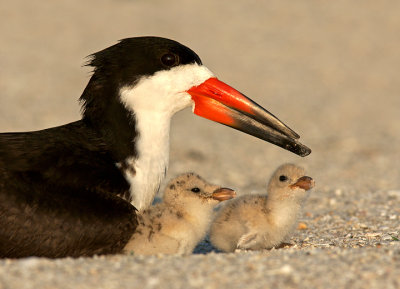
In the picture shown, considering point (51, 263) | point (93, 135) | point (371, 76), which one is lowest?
point (51, 263)

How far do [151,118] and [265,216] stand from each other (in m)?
1.50

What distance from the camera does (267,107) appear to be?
59.2 feet

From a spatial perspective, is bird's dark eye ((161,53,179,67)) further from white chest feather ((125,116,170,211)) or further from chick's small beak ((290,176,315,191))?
chick's small beak ((290,176,315,191))

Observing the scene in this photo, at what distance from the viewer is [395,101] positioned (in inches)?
766

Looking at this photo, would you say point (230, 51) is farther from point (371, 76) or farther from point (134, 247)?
point (134, 247)

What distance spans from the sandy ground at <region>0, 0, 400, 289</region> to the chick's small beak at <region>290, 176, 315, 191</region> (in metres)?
0.56

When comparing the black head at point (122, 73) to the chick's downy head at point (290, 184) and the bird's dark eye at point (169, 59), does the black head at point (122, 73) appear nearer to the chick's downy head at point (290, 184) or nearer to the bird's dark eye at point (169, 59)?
the bird's dark eye at point (169, 59)

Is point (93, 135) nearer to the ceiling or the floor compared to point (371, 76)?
nearer to the floor

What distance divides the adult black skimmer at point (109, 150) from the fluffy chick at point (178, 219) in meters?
0.17

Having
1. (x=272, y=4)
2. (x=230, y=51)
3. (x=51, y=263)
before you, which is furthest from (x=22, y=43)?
(x=51, y=263)

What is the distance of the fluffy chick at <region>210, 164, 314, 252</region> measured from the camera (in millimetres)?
7047

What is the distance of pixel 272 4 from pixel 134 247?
76.8 feet

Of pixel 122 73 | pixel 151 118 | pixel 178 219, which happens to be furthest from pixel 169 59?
pixel 178 219

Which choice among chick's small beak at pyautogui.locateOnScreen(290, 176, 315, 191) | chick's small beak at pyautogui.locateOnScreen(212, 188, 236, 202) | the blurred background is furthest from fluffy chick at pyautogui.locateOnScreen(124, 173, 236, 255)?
the blurred background
